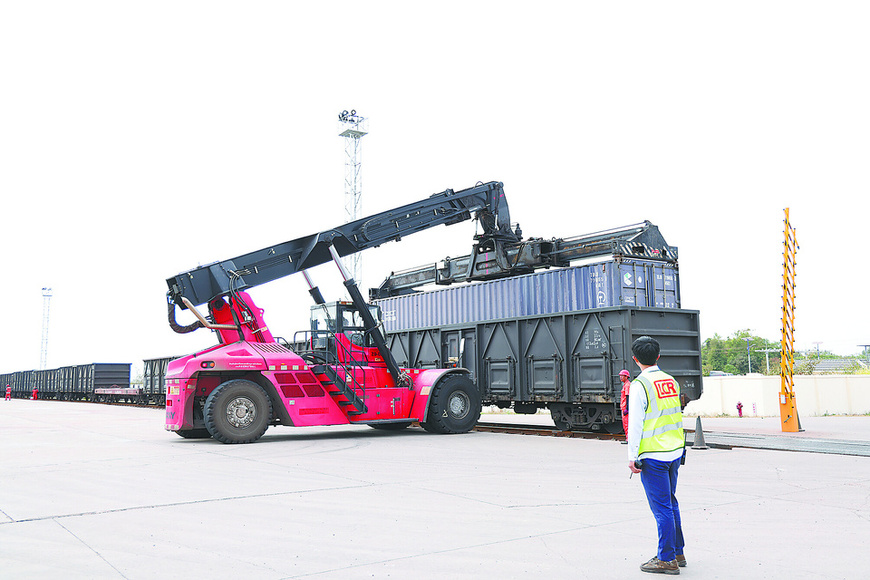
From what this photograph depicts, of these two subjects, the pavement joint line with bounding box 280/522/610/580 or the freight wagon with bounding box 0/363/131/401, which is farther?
the freight wagon with bounding box 0/363/131/401

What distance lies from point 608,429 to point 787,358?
4689 mm

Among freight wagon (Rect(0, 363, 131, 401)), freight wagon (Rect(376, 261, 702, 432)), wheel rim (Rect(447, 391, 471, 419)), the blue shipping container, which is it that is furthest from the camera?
freight wagon (Rect(0, 363, 131, 401))

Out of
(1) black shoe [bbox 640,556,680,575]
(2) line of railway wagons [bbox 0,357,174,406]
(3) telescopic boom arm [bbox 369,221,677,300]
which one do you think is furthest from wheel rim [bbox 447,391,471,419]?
(2) line of railway wagons [bbox 0,357,174,406]

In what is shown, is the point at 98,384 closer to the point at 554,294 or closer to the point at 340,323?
the point at 340,323

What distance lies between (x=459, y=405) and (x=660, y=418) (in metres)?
11.8

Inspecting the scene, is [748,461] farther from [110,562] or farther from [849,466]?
[110,562]

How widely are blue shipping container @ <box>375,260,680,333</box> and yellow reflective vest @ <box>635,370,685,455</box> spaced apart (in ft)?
34.8

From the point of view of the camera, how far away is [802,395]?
30953mm

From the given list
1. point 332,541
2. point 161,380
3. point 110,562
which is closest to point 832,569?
point 332,541

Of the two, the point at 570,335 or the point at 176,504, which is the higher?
the point at 570,335

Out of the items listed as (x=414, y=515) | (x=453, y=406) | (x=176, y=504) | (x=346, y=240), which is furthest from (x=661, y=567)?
(x=346, y=240)

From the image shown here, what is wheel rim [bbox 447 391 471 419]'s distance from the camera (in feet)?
54.9

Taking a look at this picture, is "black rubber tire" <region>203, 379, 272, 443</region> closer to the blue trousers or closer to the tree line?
the blue trousers

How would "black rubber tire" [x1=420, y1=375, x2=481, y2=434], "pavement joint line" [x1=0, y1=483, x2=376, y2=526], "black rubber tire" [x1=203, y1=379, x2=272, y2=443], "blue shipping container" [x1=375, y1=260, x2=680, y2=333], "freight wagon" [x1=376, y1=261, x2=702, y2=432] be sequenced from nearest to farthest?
"pavement joint line" [x1=0, y1=483, x2=376, y2=526] < "black rubber tire" [x1=203, y1=379, x2=272, y2=443] < "freight wagon" [x1=376, y1=261, x2=702, y2=432] < "blue shipping container" [x1=375, y1=260, x2=680, y2=333] < "black rubber tire" [x1=420, y1=375, x2=481, y2=434]
